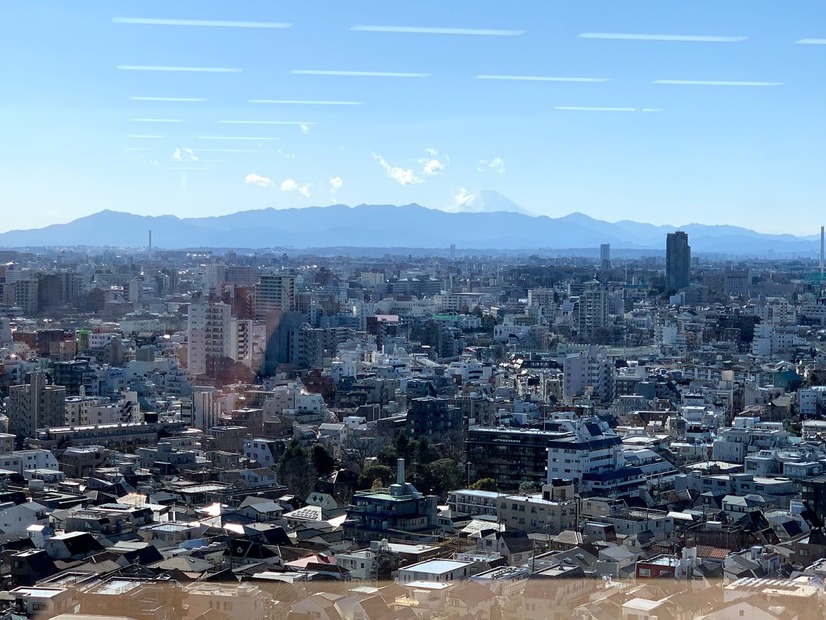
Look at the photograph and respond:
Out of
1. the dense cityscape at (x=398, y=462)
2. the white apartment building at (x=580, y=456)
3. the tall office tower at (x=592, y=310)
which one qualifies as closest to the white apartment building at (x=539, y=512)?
the dense cityscape at (x=398, y=462)

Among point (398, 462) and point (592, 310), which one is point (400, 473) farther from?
point (592, 310)

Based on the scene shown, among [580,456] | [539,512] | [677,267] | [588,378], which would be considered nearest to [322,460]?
[580,456]

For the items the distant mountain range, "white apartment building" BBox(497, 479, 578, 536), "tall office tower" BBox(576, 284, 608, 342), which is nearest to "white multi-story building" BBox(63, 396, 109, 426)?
the distant mountain range

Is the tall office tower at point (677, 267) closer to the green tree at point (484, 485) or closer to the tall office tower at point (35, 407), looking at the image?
the tall office tower at point (35, 407)

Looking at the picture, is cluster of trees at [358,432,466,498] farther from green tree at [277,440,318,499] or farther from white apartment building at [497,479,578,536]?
white apartment building at [497,479,578,536]

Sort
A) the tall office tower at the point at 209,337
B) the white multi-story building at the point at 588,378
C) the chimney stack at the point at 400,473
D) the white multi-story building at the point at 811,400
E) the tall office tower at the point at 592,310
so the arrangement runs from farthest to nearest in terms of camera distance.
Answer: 1. the tall office tower at the point at 592,310
2. the tall office tower at the point at 209,337
3. the white multi-story building at the point at 588,378
4. the white multi-story building at the point at 811,400
5. the chimney stack at the point at 400,473

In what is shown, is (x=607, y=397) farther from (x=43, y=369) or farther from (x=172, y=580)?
(x=172, y=580)

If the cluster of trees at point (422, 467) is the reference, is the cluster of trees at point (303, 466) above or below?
below

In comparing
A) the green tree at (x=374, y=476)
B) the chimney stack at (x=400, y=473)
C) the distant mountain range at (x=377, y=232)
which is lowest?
the green tree at (x=374, y=476)
